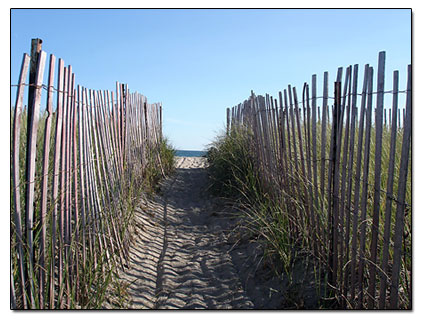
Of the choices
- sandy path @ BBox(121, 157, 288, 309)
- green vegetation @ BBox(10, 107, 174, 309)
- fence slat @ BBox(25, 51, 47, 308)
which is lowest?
sandy path @ BBox(121, 157, 288, 309)

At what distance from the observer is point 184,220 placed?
5570 mm

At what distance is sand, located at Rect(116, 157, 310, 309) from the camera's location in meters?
3.14

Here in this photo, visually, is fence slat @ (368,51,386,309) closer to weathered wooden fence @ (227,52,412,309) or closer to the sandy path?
weathered wooden fence @ (227,52,412,309)

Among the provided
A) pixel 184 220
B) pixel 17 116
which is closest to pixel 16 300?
pixel 17 116

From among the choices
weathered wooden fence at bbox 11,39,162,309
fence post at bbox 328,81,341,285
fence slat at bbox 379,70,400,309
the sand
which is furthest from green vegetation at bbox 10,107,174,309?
fence slat at bbox 379,70,400,309

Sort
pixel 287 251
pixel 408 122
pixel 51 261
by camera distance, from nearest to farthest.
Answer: pixel 408 122 → pixel 51 261 → pixel 287 251

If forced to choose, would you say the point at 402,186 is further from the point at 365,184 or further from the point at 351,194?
the point at 351,194

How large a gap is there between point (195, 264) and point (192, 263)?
0.14 feet

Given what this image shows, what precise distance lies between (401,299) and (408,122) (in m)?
1.02

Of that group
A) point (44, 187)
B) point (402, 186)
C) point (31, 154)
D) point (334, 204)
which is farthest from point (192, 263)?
point (402, 186)

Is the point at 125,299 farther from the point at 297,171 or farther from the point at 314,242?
the point at 297,171

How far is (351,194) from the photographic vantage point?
8.93ft

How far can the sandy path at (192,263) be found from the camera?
10.3 feet

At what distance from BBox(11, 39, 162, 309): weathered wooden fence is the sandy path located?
0.35 m
